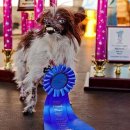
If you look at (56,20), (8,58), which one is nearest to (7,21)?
(8,58)

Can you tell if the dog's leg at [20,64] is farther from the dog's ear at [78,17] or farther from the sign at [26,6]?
the sign at [26,6]

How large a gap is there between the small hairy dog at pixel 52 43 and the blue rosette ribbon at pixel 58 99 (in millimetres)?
230

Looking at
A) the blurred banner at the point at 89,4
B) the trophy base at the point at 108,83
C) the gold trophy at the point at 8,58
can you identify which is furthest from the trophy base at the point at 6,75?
the blurred banner at the point at 89,4

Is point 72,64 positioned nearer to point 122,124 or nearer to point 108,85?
point 122,124

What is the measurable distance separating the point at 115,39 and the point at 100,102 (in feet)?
2.74

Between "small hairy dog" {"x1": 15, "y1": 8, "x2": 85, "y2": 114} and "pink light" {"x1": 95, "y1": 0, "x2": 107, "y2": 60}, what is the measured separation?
0.87 m

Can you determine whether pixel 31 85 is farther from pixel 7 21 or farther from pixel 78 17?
pixel 7 21

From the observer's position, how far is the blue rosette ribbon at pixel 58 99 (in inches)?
83.6

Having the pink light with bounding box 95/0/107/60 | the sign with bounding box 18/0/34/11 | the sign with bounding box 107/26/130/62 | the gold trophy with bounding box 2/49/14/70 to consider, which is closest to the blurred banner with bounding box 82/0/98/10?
the sign with bounding box 18/0/34/11

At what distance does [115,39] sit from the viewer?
11.8ft

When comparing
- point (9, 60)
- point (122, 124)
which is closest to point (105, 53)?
point (9, 60)

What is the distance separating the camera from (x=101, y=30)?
3.37 metres

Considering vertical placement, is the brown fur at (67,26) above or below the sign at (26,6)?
below

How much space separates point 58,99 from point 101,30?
4.37 feet
